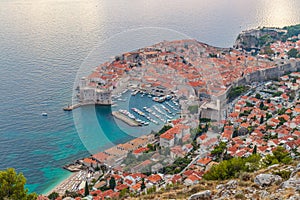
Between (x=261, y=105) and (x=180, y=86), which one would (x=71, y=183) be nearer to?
(x=180, y=86)

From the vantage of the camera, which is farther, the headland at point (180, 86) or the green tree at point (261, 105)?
the green tree at point (261, 105)

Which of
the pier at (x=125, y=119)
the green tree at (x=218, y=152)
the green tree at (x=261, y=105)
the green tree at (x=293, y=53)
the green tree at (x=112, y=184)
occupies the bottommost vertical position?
the green tree at (x=112, y=184)

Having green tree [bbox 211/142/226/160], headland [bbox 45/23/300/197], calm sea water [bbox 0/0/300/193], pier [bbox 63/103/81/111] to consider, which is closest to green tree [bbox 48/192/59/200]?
headland [bbox 45/23/300/197]

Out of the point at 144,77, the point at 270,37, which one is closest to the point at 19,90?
the point at 144,77

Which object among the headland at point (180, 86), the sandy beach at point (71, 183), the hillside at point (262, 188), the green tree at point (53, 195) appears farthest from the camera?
the headland at point (180, 86)

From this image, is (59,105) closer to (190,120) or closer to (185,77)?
(185,77)

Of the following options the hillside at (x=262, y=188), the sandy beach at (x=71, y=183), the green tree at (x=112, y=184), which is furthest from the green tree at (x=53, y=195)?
the hillside at (x=262, y=188)

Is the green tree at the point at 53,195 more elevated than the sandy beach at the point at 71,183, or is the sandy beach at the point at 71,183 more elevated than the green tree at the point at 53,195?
the sandy beach at the point at 71,183

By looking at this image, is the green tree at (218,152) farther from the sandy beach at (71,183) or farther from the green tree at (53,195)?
the green tree at (53,195)

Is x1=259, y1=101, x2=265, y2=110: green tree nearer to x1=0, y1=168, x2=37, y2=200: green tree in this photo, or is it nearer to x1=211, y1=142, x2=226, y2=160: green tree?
x1=211, y1=142, x2=226, y2=160: green tree
